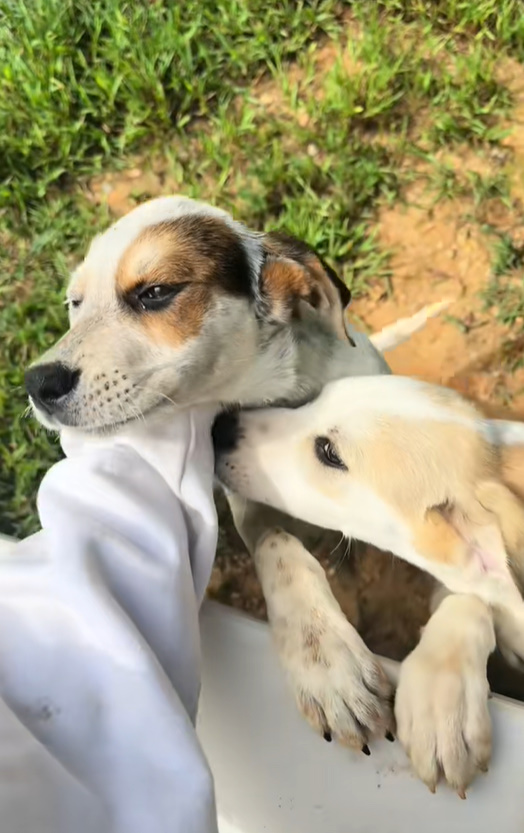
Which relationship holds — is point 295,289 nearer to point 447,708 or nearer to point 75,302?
point 75,302

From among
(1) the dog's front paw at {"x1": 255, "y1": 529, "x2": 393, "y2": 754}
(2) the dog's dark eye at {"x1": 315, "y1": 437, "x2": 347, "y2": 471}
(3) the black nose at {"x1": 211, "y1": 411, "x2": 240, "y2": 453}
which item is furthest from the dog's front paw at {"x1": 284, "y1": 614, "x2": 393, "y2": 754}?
(3) the black nose at {"x1": 211, "y1": 411, "x2": 240, "y2": 453}

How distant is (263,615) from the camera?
9.34 ft

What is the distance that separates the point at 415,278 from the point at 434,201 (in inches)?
16.6

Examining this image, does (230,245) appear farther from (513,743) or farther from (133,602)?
(513,743)

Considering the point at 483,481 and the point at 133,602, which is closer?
the point at 133,602

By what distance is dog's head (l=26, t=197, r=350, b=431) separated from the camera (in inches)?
77.0

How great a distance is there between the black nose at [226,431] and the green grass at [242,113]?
1526mm

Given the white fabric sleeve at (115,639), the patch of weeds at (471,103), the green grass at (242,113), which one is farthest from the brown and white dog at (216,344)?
the patch of weeds at (471,103)

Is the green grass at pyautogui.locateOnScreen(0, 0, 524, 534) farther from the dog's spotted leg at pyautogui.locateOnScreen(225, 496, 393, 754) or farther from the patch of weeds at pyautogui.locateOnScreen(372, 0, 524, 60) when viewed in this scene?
the dog's spotted leg at pyautogui.locateOnScreen(225, 496, 393, 754)

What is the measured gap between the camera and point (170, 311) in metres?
2.10

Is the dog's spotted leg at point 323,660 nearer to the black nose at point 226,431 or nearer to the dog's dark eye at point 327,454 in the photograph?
the dog's dark eye at point 327,454

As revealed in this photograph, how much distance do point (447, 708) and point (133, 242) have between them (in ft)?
4.86

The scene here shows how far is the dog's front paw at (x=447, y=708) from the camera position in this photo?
5.27 feet

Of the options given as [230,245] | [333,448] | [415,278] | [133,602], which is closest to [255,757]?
[133,602]
